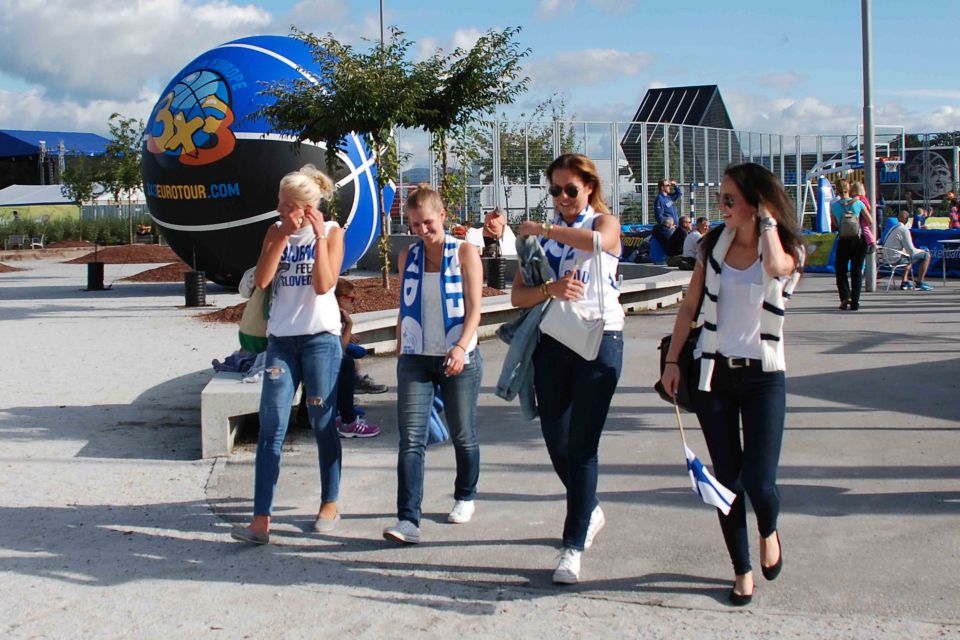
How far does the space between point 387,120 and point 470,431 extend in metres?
9.57

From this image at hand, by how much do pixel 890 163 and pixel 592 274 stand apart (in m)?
38.5

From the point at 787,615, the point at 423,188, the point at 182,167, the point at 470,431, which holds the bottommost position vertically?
the point at 787,615

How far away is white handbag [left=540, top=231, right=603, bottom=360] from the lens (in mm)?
4609

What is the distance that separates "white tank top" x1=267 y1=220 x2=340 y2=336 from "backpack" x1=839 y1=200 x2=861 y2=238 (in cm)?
1095

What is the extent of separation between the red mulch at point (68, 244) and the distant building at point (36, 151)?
67.2ft

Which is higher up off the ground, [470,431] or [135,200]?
[135,200]

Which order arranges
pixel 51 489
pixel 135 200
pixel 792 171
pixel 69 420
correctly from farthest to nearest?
pixel 135 200, pixel 792 171, pixel 69 420, pixel 51 489

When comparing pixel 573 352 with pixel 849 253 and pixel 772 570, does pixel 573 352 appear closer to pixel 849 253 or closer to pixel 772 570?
pixel 772 570

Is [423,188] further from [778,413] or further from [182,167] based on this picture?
[182,167]

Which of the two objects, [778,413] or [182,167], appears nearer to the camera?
[778,413]

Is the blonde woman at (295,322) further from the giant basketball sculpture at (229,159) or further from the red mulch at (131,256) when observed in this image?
the red mulch at (131,256)

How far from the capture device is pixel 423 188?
5.37 meters

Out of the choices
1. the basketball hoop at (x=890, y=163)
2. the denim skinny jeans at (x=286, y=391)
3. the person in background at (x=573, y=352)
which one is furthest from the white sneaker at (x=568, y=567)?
the basketball hoop at (x=890, y=163)

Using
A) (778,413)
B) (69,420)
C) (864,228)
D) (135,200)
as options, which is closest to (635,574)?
(778,413)
